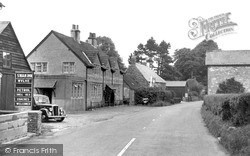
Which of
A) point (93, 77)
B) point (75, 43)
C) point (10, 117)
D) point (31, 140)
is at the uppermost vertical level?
point (75, 43)

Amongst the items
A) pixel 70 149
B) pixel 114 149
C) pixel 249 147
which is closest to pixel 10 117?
pixel 70 149

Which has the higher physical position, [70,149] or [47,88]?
[47,88]

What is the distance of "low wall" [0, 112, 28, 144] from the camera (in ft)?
40.1

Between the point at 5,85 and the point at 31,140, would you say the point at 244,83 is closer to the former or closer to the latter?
the point at 5,85

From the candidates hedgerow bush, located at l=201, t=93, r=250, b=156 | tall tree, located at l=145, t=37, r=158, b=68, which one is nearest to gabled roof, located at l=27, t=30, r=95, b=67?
hedgerow bush, located at l=201, t=93, r=250, b=156

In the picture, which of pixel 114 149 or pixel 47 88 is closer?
pixel 114 149

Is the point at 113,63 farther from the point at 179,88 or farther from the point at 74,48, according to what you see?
the point at 179,88

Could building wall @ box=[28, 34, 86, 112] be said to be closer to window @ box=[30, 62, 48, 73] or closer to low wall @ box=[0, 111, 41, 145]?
window @ box=[30, 62, 48, 73]

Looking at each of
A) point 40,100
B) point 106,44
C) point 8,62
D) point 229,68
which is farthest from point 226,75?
point 106,44

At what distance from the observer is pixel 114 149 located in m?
11.1

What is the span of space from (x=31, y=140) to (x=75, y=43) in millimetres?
31315

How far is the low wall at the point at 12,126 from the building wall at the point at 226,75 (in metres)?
33.4

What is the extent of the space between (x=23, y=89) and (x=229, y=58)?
33898mm

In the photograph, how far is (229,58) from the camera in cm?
4425
